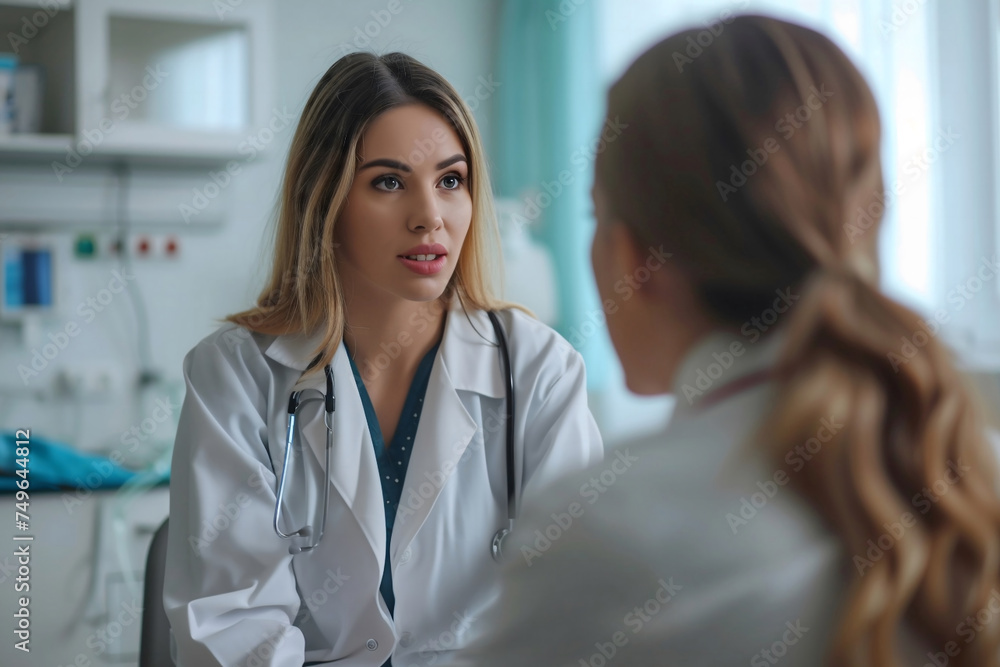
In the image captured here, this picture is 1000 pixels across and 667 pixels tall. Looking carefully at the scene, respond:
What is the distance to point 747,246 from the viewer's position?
0.53 metres

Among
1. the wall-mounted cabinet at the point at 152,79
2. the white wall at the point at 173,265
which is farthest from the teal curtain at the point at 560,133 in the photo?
the wall-mounted cabinet at the point at 152,79

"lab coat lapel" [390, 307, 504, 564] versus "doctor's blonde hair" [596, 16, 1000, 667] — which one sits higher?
"doctor's blonde hair" [596, 16, 1000, 667]

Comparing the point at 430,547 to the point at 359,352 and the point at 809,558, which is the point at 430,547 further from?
the point at 809,558

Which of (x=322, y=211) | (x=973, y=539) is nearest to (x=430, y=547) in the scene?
(x=322, y=211)

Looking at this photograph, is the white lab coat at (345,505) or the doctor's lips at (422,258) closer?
the white lab coat at (345,505)

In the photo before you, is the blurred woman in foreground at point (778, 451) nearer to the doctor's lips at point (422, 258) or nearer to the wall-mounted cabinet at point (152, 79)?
the doctor's lips at point (422, 258)
